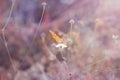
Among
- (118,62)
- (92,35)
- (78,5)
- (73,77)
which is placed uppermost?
(78,5)

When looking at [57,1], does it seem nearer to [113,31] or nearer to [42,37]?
[42,37]

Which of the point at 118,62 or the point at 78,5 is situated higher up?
the point at 78,5

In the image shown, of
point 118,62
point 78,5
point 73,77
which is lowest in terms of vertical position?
point 73,77

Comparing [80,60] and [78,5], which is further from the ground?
[78,5]

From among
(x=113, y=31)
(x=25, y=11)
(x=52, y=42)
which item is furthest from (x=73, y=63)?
(x=25, y=11)

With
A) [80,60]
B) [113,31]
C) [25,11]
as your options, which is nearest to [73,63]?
[80,60]

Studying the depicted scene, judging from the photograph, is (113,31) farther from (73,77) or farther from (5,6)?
(5,6)

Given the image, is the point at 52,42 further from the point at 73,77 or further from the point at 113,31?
the point at 113,31
